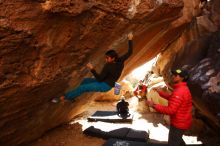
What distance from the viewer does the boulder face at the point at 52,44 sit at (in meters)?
5.12

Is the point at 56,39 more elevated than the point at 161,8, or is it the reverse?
the point at 161,8

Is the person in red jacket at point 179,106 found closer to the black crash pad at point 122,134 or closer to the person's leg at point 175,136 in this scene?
the person's leg at point 175,136

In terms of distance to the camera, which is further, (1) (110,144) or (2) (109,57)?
(1) (110,144)

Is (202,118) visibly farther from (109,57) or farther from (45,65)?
(45,65)

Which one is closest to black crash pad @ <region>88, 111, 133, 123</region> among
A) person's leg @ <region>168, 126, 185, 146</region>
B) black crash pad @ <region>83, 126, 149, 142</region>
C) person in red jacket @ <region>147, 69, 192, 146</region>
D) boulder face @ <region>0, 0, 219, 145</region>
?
black crash pad @ <region>83, 126, 149, 142</region>

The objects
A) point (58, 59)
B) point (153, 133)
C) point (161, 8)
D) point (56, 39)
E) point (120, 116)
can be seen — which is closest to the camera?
point (56, 39)

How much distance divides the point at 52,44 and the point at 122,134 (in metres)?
4.54

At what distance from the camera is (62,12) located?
17.5 feet

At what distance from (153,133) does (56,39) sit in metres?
6.05

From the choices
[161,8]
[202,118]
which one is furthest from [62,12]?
[202,118]

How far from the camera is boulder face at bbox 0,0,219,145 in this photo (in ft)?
16.8

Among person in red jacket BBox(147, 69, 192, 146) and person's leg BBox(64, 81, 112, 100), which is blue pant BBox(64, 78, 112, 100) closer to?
person's leg BBox(64, 81, 112, 100)

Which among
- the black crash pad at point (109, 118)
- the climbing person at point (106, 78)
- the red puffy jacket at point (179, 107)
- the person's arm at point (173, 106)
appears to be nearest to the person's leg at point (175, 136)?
the red puffy jacket at point (179, 107)

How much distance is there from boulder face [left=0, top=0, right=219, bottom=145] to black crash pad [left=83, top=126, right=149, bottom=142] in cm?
132
